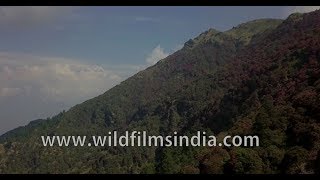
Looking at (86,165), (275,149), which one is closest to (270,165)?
(275,149)

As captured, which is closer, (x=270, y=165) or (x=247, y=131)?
(x=270, y=165)

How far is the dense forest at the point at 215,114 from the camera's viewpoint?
33094 millimetres

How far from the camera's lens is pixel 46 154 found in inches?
4798

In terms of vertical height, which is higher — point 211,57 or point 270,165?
point 211,57

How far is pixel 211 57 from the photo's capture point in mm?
181000

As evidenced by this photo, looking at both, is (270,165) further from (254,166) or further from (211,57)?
(211,57)

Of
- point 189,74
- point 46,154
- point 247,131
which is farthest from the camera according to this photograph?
point 189,74

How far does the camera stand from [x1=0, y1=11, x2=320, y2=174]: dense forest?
33.1 m

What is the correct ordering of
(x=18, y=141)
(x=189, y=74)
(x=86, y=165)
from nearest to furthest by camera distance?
(x=86, y=165) → (x=18, y=141) → (x=189, y=74)

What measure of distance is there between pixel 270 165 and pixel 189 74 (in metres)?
139

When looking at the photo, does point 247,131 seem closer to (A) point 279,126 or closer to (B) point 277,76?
(A) point 279,126

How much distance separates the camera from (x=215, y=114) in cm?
7475
